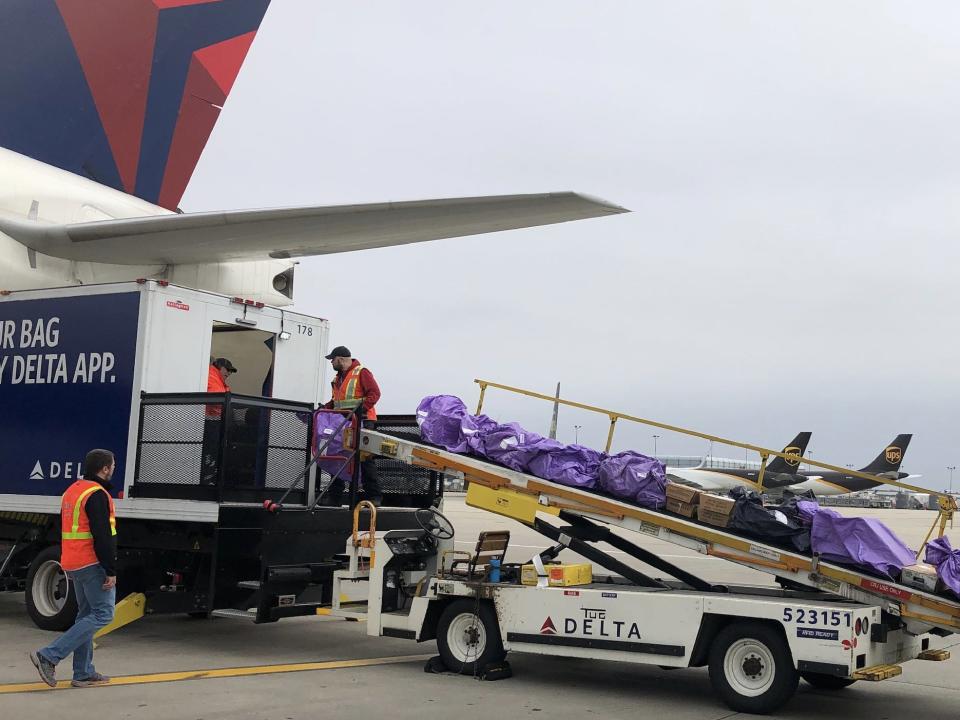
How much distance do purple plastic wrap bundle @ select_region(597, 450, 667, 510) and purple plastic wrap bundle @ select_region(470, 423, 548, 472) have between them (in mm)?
521

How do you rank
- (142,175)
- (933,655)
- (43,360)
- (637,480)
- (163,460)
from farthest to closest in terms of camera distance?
(142,175) → (43,360) → (163,460) → (637,480) → (933,655)

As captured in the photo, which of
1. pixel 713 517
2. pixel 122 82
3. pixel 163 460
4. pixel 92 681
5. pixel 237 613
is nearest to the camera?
pixel 92 681

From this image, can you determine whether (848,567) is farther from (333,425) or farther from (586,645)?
(333,425)

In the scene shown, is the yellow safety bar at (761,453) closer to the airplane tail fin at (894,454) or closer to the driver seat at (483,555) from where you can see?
the driver seat at (483,555)

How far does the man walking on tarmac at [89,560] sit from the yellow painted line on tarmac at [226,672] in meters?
0.14

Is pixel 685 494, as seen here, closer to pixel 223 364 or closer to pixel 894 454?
pixel 223 364

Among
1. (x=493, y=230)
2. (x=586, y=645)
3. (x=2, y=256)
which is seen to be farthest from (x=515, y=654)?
(x=2, y=256)

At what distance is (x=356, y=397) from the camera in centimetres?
1036

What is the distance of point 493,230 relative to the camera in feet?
35.9

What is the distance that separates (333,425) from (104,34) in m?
8.22

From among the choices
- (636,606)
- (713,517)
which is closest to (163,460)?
(636,606)

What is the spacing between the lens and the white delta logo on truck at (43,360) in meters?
10.3

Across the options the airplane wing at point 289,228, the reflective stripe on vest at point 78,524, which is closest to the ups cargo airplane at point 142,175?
the airplane wing at point 289,228

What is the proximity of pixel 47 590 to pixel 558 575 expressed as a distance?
5.13m
